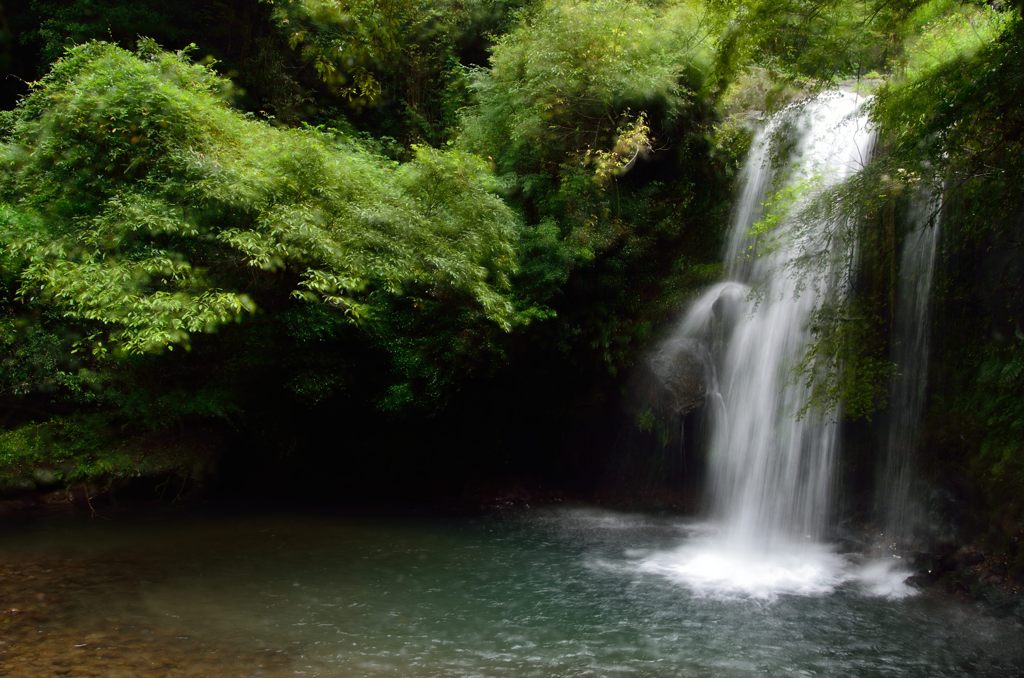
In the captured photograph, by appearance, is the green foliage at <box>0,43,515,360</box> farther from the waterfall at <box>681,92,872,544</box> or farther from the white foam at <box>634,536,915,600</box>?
the white foam at <box>634,536,915,600</box>

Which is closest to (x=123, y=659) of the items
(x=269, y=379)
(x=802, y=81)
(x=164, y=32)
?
(x=269, y=379)

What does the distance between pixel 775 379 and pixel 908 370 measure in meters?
1.85

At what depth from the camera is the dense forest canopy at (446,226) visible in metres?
8.36

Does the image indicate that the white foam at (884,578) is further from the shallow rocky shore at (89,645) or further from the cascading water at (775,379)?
the shallow rocky shore at (89,645)

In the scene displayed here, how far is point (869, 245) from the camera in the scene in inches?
384

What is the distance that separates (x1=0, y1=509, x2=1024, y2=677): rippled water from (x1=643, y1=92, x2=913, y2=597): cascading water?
0.32 meters

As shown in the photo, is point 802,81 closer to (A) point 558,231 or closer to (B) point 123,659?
(A) point 558,231

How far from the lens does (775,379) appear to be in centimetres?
1105

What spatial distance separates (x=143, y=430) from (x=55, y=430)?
125cm

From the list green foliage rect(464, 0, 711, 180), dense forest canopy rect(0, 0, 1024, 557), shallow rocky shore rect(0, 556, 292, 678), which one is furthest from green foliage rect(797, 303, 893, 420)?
Answer: shallow rocky shore rect(0, 556, 292, 678)

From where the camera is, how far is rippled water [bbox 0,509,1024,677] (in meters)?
6.33

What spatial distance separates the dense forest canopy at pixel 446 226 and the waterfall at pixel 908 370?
294 mm

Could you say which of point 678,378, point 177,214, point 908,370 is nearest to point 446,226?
point 177,214

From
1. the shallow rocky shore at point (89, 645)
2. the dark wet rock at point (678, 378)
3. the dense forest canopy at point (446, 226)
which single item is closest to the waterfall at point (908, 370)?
the dense forest canopy at point (446, 226)
